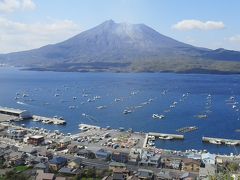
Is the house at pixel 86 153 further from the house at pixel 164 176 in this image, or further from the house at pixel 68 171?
the house at pixel 164 176

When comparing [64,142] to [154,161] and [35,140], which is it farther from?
[154,161]

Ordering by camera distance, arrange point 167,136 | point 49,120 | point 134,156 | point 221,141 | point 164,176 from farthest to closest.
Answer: point 49,120, point 167,136, point 221,141, point 134,156, point 164,176

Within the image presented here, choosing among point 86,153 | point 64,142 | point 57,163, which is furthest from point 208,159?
point 64,142

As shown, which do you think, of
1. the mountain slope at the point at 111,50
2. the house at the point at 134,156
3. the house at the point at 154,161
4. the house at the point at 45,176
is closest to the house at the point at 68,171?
the house at the point at 45,176

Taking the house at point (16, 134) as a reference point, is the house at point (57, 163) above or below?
above

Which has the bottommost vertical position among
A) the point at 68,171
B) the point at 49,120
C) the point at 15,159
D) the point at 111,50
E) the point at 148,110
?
the point at 148,110

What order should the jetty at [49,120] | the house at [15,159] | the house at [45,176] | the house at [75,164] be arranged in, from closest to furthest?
the house at [45,176]
the house at [75,164]
the house at [15,159]
the jetty at [49,120]

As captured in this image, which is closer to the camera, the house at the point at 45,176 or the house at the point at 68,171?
the house at the point at 45,176
